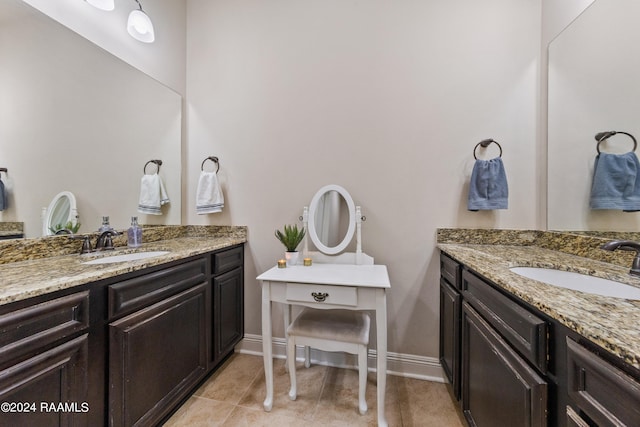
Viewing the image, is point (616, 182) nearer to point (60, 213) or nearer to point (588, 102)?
point (588, 102)

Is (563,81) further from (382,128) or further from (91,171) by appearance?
(91,171)

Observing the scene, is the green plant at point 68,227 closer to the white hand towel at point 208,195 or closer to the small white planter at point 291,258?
the white hand towel at point 208,195

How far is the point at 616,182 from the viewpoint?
1.17m

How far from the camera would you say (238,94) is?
2027 millimetres

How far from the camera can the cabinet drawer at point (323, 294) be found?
1298 mm

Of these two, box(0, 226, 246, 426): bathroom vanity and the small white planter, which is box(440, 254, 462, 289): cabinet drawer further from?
box(0, 226, 246, 426): bathroom vanity

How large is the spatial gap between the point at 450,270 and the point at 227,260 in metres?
1.49

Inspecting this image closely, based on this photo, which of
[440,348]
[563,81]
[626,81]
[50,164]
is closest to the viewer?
[626,81]

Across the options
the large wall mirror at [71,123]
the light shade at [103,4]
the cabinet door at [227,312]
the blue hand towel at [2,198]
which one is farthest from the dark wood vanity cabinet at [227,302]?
the light shade at [103,4]

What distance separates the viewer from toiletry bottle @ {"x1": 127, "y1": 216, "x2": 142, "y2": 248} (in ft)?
5.22

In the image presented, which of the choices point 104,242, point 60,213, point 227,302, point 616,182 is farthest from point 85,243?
point 616,182

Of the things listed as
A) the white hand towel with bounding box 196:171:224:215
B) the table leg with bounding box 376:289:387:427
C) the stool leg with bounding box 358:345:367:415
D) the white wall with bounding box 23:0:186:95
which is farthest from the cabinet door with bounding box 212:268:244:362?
the white wall with bounding box 23:0:186:95

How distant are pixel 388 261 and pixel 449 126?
1.03 meters

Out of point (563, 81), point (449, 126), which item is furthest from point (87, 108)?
point (563, 81)
